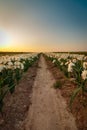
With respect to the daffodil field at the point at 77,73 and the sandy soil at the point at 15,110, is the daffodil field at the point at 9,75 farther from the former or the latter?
the daffodil field at the point at 77,73

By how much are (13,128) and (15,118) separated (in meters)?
0.96

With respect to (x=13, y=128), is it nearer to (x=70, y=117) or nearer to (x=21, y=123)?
(x=21, y=123)

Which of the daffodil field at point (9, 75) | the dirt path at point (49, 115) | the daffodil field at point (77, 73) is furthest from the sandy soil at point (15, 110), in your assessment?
the daffodil field at point (77, 73)

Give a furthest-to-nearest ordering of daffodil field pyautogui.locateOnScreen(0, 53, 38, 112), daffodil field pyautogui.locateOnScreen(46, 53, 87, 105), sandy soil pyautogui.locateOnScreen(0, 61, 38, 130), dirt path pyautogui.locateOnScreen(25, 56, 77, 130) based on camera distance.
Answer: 1. daffodil field pyautogui.locateOnScreen(0, 53, 38, 112)
2. daffodil field pyautogui.locateOnScreen(46, 53, 87, 105)
3. sandy soil pyautogui.locateOnScreen(0, 61, 38, 130)
4. dirt path pyautogui.locateOnScreen(25, 56, 77, 130)

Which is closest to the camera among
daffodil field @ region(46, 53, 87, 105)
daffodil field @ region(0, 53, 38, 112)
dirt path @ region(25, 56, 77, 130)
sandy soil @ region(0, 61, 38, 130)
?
dirt path @ region(25, 56, 77, 130)

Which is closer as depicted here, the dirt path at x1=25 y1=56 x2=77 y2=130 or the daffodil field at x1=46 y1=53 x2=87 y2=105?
the dirt path at x1=25 y1=56 x2=77 y2=130

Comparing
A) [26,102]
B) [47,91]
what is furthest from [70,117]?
[47,91]

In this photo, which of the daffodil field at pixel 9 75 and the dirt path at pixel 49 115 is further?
the daffodil field at pixel 9 75

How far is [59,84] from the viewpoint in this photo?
15.7 m

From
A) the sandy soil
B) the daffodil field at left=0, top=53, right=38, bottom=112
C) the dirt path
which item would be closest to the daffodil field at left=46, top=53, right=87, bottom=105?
the dirt path

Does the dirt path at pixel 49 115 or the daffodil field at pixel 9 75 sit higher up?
the daffodil field at pixel 9 75

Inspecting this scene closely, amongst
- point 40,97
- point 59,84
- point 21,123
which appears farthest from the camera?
point 59,84

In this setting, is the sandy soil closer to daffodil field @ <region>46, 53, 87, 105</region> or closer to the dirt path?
the dirt path

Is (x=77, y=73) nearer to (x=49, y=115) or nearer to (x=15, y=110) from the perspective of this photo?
(x=49, y=115)
